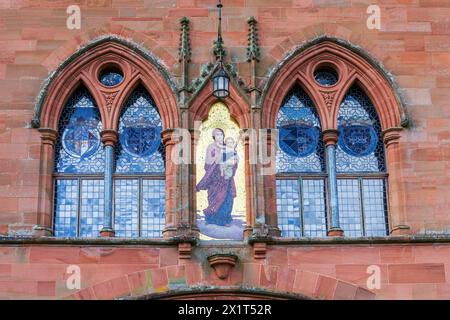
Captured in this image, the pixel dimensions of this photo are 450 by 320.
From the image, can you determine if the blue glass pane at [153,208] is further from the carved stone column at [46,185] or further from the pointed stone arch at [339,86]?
the pointed stone arch at [339,86]

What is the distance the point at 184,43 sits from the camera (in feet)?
61.5

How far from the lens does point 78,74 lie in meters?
18.8

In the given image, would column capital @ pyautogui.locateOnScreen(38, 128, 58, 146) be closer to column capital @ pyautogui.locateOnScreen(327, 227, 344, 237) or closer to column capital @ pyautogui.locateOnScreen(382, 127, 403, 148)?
column capital @ pyautogui.locateOnScreen(327, 227, 344, 237)

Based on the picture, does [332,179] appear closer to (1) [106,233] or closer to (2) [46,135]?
A: (1) [106,233]

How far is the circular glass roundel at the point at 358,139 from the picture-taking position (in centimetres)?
1875

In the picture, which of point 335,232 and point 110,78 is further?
point 110,78

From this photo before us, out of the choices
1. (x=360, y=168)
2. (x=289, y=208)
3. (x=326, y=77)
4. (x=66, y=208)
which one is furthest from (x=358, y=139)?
(x=66, y=208)

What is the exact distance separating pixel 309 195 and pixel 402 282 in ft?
7.32

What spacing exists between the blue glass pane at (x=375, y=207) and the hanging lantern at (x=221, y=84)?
115 inches

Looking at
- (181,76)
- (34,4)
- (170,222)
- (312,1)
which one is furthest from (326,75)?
(34,4)

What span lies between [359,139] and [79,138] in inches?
195

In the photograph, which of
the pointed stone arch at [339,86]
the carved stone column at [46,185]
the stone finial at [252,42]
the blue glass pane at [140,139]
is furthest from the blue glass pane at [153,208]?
the stone finial at [252,42]
